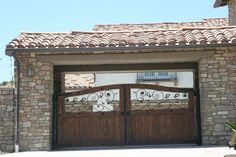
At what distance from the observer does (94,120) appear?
14383 millimetres

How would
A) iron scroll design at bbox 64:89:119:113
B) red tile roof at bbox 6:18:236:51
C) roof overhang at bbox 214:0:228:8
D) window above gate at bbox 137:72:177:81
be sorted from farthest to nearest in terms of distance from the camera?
window above gate at bbox 137:72:177:81
roof overhang at bbox 214:0:228:8
iron scroll design at bbox 64:89:119:113
red tile roof at bbox 6:18:236:51

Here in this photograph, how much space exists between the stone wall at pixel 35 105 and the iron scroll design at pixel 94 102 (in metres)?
0.88

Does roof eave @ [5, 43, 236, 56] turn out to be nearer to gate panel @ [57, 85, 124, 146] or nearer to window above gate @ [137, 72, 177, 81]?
gate panel @ [57, 85, 124, 146]

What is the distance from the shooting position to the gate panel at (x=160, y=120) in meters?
14.3

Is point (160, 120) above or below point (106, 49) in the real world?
below

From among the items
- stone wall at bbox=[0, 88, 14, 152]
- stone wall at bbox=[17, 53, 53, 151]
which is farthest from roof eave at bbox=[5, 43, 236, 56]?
stone wall at bbox=[0, 88, 14, 152]

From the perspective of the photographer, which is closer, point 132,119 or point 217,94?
point 217,94

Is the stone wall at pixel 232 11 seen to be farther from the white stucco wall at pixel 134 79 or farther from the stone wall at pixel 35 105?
the stone wall at pixel 35 105

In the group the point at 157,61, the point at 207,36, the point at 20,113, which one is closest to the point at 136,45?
the point at 157,61

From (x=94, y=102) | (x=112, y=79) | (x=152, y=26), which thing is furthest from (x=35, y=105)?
(x=152, y=26)

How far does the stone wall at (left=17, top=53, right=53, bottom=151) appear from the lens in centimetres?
1366

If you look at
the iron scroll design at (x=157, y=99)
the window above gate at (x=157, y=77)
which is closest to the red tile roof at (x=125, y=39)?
the iron scroll design at (x=157, y=99)

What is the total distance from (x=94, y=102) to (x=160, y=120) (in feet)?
7.53

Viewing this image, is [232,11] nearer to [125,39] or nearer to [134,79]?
[125,39]
